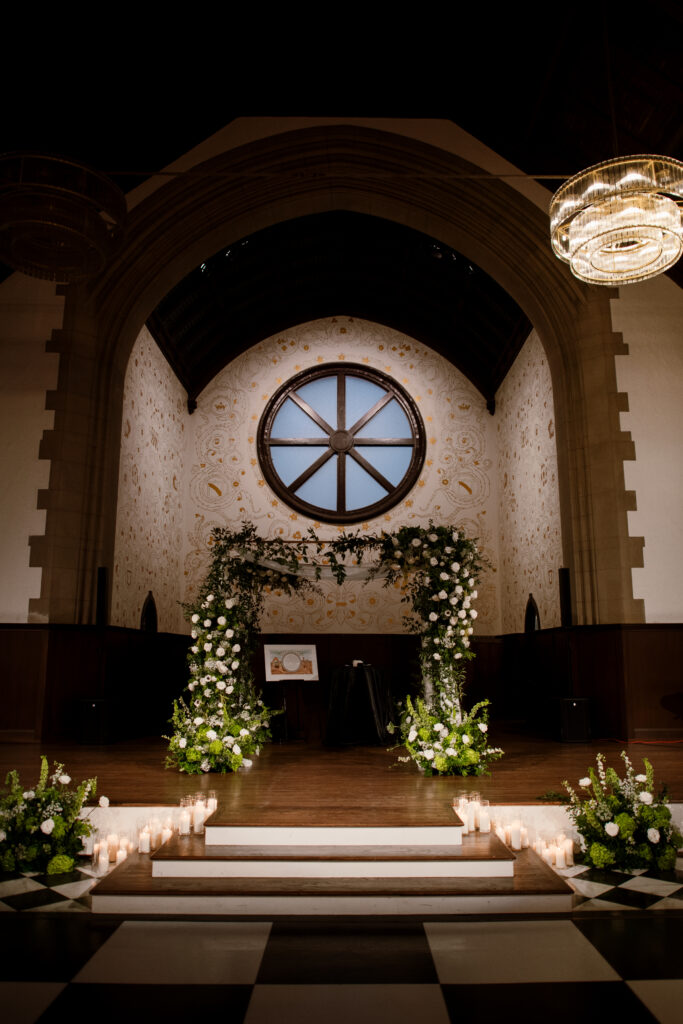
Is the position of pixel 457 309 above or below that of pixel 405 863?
above

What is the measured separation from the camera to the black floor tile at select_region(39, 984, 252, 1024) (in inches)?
73.9

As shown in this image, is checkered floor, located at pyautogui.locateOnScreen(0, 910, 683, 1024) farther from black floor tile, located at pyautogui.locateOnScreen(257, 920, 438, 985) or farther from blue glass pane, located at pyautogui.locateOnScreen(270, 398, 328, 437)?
blue glass pane, located at pyautogui.locateOnScreen(270, 398, 328, 437)

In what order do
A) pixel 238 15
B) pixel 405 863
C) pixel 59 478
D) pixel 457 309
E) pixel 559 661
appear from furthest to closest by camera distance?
pixel 457 309 → pixel 559 661 → pixel 59 478 → pixel 238 15 → pixel 405 863

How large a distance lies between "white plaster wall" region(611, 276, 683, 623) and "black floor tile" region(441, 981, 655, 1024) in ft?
15.5

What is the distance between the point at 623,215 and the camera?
11.4 ft

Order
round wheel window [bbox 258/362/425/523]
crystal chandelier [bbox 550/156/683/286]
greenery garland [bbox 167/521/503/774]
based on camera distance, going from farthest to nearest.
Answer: round wheel window [bbox 258/362/425/523]
greenery garland [bbox 167/521/503/774]
crystal chandelier [bbox 550/156/683/286]

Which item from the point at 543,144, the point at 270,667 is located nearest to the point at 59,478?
the point at 270,667

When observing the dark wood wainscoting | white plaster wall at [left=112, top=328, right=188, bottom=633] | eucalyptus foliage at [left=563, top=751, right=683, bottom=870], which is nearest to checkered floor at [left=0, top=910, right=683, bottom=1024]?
eucalyptus foliage at [left=563, top=751, right=683, bottom=870]

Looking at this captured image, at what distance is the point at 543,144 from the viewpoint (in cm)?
654

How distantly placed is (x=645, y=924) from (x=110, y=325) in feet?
21.5

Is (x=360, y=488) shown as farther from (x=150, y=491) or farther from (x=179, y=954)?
(x=179, y=954)

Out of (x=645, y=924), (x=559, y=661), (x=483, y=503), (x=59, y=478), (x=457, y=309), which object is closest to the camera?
(x=645, y=924)

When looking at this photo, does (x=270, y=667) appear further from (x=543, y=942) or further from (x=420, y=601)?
(x=543, y=942)

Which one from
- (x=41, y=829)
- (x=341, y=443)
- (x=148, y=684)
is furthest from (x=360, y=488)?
(x=41, y=829)
